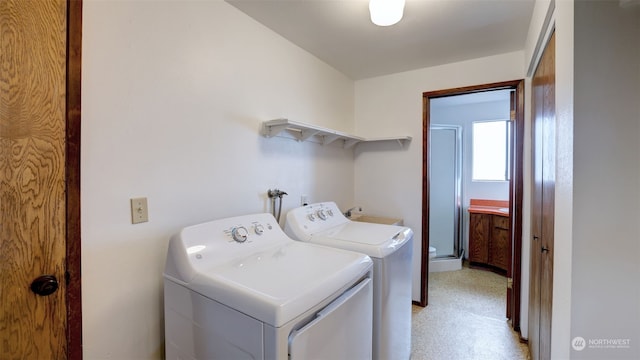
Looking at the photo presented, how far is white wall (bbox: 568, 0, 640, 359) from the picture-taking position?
726 mm

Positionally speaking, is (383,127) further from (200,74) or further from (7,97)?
(7,97)

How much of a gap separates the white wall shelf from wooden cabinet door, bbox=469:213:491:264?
176 centimetres

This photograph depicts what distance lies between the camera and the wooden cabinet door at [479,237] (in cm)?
353

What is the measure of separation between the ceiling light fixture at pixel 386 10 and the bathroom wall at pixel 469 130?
→ 2535 mm

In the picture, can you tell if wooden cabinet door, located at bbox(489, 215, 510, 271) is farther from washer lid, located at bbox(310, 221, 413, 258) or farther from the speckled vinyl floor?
washer lid, located at bbox(310, 221, 413, 258)

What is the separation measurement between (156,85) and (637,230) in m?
1.77

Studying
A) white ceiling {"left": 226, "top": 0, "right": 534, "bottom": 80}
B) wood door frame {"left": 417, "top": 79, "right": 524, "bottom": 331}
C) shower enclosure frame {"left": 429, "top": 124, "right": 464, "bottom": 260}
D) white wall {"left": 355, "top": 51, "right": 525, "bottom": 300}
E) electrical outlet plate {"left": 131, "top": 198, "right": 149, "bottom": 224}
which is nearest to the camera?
electrical outlet plate {"left": 131, "top": 198, "right": 149, "bottom": 224}

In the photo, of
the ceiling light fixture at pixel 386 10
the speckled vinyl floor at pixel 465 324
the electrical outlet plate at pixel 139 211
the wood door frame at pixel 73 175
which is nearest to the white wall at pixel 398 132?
the speckled vinyl floor at pixel 465 324

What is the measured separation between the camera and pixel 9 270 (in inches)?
32.7

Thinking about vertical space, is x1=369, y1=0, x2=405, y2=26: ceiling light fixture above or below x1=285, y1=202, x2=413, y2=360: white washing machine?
above

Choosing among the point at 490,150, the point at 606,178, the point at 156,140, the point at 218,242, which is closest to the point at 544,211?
the point at 606,178

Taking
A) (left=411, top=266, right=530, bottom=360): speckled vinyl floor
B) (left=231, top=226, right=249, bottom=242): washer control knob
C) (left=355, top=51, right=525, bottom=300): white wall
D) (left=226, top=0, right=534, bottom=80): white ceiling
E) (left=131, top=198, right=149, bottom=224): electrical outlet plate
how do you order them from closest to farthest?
(left=131, top=198, right=149, bottom=224): electrical outlet plate < (left=231, top=226, right=249, bottom=242): washer control knob < (left=226, top=0, right=534, bottom=80): white ceiling < (left=411, top=266, right=530, bottom=360): speckled vinyl floor < (left=355, top=51, right=525, bottom=300): white wall

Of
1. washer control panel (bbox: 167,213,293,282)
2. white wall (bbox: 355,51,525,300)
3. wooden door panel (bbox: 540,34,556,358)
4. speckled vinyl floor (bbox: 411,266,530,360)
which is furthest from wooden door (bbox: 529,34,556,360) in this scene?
washer control panel (bbox: 167,213,293,282)

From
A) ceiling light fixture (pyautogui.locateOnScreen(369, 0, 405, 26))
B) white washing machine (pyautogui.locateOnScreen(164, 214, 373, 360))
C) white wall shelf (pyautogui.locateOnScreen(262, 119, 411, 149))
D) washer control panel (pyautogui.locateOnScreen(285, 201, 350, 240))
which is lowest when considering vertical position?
white washing machine (pyautogui.locateOnScreen(164, 214, 373, 360))
